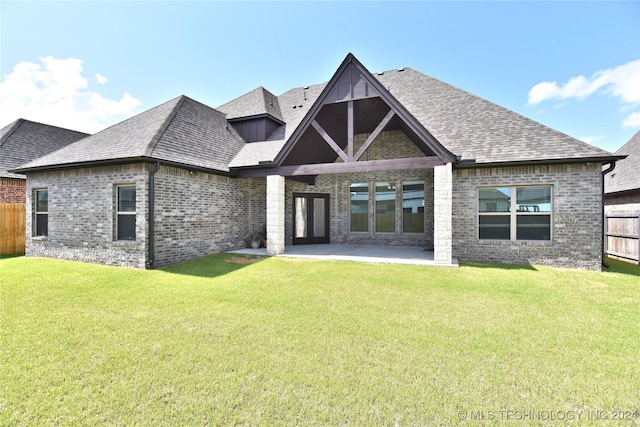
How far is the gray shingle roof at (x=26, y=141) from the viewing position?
14062mm

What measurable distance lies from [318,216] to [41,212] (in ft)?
38.2

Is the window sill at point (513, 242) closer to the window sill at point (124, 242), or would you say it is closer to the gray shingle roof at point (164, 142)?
the gray shingle roof at point (164, 142)

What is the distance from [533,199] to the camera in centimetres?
901

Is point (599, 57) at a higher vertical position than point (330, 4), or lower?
lower

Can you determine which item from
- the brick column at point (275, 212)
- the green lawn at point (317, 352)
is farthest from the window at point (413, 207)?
the green lawn at point (317, 352)

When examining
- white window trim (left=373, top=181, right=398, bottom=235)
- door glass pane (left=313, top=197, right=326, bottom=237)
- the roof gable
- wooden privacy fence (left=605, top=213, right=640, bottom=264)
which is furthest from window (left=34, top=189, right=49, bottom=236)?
wooden privacy fence (left=605, top=213, right=640, bottom=264)

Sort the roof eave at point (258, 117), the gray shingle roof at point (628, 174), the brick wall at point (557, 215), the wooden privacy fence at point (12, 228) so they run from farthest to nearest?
the roof eave at point (258, 117) < the wooden privacy fence at point (12, 228) < the gray shingle roof at point (628, 174) < the brick wall at point (557, 215)

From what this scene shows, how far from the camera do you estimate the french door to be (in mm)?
13875

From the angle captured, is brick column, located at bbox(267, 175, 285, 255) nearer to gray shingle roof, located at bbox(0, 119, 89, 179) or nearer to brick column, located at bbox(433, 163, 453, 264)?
brick column, located at bbox(433, 163, 453, 264)

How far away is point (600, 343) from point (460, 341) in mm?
1944

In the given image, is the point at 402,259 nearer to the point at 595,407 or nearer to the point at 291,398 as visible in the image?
the point at 595,407

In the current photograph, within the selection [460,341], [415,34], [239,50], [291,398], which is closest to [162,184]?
[239,50]

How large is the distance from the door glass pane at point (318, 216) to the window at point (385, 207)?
2.81 m

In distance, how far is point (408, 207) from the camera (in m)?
12.9
